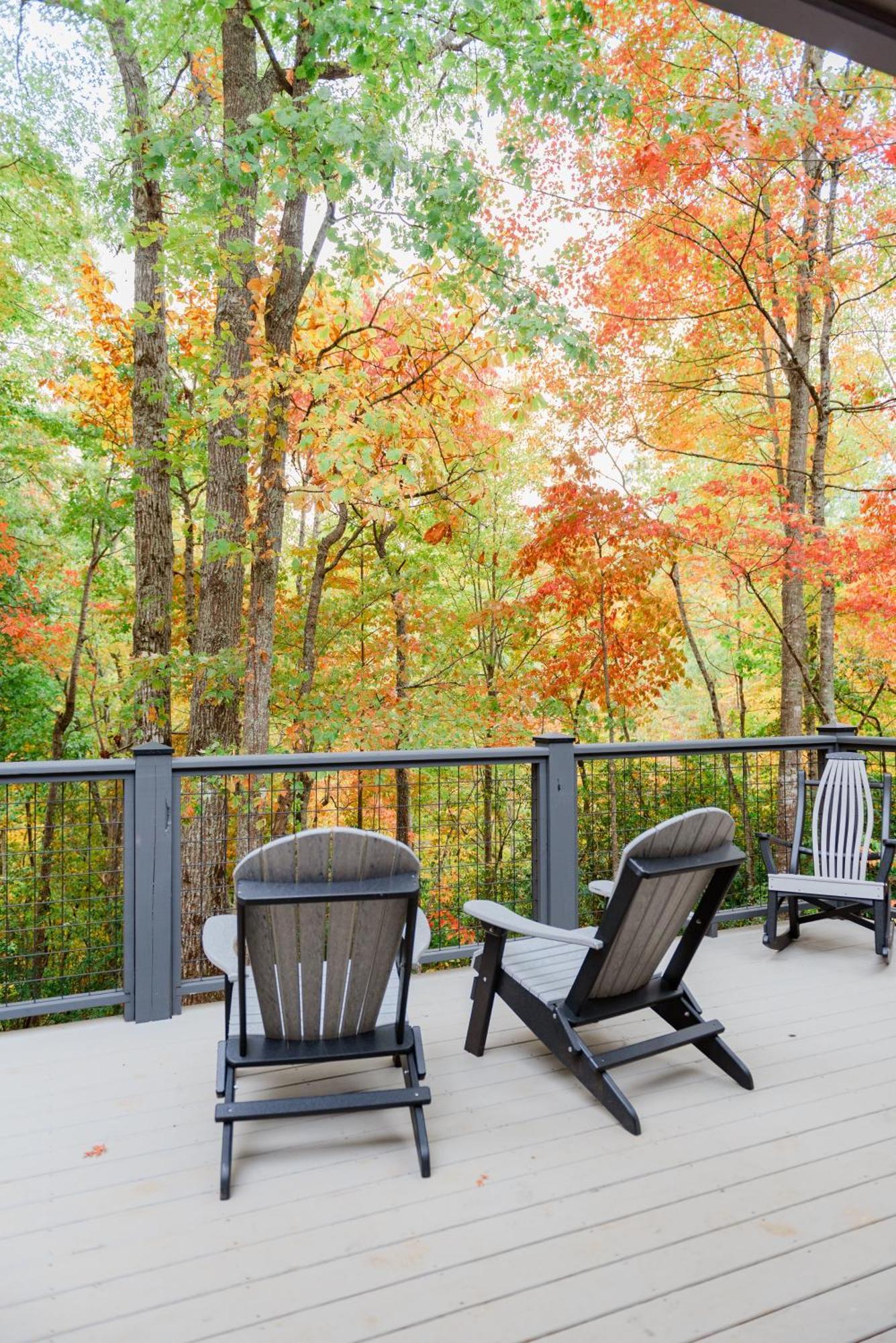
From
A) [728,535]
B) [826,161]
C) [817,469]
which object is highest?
[826,161]

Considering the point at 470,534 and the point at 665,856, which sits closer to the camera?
the point at 665,856

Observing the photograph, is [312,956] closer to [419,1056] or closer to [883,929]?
[419,1056]

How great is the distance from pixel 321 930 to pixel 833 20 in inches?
85.4

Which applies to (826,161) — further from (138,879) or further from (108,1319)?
(108,1319)

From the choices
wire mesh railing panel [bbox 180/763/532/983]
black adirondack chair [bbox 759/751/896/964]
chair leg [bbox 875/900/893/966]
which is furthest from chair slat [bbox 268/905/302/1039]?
chair leg [bbox 875/900/893/966]

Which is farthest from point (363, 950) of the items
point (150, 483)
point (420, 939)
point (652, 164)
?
point (652, 164)

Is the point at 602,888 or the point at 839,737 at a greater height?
the point at 839,737

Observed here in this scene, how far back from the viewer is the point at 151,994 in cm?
329

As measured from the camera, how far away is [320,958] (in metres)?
2.27

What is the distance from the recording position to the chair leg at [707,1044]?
106 inches

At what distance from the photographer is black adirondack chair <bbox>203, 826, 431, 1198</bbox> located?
7.22 feet

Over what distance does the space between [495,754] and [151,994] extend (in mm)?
1721

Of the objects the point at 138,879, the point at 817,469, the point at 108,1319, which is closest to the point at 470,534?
the point at 817,469

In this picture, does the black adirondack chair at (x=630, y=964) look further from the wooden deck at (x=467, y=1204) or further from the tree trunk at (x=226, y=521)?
the tree trunk at (x=226, y=521)
